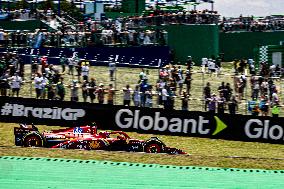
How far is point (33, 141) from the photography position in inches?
609

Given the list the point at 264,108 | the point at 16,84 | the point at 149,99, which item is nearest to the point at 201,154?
the point at 149,99

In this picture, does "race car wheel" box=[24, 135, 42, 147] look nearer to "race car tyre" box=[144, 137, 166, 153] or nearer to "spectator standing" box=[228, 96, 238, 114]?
"race car tyre" box=[144, 137, 166, 153]

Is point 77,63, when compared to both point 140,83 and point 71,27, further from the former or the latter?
point 71,27

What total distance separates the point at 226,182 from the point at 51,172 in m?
4.12

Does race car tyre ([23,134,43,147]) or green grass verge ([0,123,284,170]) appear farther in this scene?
race car tyre ([23,134,43,147])

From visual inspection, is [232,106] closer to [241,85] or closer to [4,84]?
[241,85]

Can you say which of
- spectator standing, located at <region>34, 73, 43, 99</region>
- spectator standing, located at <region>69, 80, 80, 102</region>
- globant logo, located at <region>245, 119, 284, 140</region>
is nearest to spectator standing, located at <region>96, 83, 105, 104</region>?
spectator standing, located at <region>69, 80, 80, 102</region>

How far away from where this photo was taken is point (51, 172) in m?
13.0

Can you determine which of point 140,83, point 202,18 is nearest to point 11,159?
point 140,83

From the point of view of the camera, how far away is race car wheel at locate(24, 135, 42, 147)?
15438 millimetres

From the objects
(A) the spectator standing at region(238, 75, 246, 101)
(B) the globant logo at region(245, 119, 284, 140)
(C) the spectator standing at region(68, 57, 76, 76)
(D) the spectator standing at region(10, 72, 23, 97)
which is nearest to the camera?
(B) the globant logo at region(245, 119, 284, 140)

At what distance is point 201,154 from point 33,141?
5.00 meters

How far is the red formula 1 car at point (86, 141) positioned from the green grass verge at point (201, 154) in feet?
0.84

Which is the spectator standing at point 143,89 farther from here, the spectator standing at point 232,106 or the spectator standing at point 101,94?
the spectator standing at point 232,106
